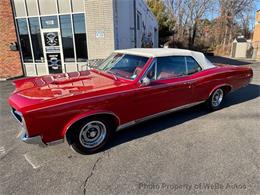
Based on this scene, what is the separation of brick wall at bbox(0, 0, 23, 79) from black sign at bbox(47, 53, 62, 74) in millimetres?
1791

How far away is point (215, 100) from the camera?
16.8 feet

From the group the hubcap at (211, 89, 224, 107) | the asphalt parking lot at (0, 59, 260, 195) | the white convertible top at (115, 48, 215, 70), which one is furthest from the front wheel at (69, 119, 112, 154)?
the hubcap at (211, 89, 224, 107)

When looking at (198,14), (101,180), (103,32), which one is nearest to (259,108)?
(101,180)

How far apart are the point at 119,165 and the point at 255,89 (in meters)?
6.40

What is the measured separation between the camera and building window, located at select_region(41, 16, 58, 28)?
9789 millimetres

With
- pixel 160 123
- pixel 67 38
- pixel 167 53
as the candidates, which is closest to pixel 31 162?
pixel 160 123

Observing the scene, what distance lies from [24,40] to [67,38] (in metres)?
2.53

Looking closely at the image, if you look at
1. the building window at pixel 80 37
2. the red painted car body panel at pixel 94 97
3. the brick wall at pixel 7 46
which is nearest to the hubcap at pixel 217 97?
the red painted car body panel at pixel 94 97

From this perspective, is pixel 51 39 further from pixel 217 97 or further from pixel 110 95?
pixel 217 97

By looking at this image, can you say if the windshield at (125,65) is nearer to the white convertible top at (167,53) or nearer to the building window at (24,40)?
the white convertible top at (167,53)

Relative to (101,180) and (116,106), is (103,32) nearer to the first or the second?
(116,106)

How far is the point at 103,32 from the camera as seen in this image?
9.30 metres

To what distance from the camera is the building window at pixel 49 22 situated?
9.79 metres

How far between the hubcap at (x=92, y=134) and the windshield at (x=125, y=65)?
1036 mm
